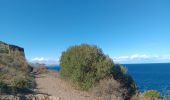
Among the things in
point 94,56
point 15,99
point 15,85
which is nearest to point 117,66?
point 94,56

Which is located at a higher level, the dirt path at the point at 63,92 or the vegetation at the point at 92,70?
the vegetation at the point at 92,70

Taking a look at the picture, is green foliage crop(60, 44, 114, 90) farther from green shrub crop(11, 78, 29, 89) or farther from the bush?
green shrub crop(11, 78, 29, 89)

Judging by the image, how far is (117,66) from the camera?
29734mm

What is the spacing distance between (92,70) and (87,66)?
1.96ft

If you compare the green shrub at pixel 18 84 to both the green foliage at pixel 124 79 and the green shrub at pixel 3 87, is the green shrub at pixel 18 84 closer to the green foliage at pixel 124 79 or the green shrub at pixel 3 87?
the green shrub at pixel 3 87

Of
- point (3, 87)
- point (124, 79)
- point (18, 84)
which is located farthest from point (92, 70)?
point (3, 87)

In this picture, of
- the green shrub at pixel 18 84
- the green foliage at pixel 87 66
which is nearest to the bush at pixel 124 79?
the green foliage at pixel 87 66

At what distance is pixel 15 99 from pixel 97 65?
10789mm

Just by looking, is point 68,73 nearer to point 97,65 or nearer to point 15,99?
point 97,65

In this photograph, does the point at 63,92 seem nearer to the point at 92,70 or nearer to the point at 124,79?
the point at 92,70

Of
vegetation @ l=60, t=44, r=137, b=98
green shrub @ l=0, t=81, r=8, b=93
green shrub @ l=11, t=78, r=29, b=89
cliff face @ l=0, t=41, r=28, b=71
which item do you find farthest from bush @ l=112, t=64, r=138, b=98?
green shrub @ l=0, t=81, r=8, b=93

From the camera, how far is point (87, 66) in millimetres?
27016

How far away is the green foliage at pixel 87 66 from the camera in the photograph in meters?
26.0

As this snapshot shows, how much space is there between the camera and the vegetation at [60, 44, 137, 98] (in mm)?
26016
